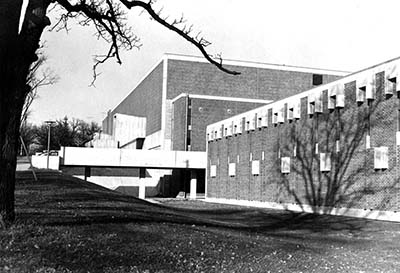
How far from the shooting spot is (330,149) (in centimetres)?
2978

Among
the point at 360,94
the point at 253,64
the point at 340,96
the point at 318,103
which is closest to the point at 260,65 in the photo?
the point at 253,64

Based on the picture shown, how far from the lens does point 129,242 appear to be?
898cm

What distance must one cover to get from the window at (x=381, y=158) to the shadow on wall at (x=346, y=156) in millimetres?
131

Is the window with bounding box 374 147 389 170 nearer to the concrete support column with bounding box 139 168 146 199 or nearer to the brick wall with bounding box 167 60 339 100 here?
the concrete support column with bounding box 139 168 146 199

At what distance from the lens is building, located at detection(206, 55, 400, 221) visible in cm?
2469

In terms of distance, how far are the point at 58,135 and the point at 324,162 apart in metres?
83.1

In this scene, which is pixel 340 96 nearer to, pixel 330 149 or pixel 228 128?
pixel 330 149

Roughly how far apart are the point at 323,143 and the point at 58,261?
2507 centimetres

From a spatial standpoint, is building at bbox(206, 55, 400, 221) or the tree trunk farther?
building at bbox(206, 55, 400, 221)

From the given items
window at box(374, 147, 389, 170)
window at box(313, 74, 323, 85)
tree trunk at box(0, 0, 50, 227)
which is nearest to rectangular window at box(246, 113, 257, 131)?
window at box(374, 147, 389, 170)

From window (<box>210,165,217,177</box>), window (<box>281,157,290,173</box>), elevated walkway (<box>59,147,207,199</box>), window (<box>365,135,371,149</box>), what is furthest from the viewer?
elevated walkway (<box>59,147,207,199</box>)

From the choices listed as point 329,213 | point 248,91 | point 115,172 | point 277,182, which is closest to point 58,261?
point 329,213

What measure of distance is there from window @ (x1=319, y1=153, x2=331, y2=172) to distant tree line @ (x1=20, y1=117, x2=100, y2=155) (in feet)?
247

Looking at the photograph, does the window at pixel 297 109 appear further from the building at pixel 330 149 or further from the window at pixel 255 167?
the window at pixel 255 167
